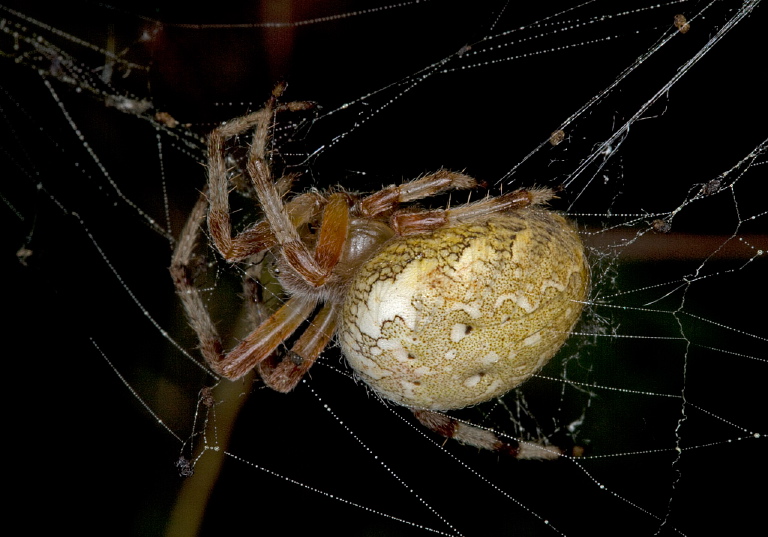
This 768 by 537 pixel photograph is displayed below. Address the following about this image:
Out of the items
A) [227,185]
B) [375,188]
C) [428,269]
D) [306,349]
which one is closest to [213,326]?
[306,349]

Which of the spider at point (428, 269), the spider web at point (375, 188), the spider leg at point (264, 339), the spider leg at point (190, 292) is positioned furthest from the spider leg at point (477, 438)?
the spider leg at point (190, 292)

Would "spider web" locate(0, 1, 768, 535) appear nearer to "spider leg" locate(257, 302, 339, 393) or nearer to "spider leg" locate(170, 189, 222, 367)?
"spider leg" locate(170, 189, 222, 367)

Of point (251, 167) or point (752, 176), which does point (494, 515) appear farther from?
point (251, 167)

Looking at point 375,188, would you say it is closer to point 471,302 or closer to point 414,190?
point 414,190

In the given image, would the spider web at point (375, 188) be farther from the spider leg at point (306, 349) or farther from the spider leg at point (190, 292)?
the spider leg at point (306, 349)

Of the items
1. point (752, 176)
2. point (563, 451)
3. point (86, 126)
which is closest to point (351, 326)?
point (563, 451)

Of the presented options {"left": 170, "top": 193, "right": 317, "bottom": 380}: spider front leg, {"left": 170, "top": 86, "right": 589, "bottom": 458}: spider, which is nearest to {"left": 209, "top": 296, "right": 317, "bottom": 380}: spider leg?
{"left": 170, "top": 193, "right": 317, "bottom": 380}: spider front leg
